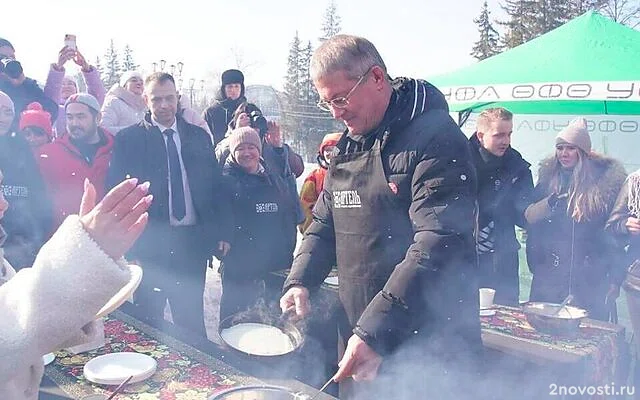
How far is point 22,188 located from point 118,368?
237 centimetres

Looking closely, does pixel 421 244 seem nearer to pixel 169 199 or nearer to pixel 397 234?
pixel 397 234

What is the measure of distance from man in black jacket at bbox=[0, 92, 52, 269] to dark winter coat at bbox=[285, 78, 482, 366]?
227 centimetres

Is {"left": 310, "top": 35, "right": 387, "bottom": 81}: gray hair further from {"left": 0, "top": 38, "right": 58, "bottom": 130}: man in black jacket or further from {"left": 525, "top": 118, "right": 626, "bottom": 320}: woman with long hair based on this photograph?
{"left": 0, "top": 38, "right": 58, "bottom": 130}: man in black jacket

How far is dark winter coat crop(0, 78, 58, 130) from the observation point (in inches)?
180

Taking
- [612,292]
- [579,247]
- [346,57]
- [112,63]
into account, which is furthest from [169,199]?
[112,63]

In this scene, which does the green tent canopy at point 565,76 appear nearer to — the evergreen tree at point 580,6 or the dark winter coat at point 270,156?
the dark winter coat at point 270,156

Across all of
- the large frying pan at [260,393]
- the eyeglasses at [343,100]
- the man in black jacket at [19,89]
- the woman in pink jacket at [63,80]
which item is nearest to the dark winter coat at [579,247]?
the eyeglasses at [343,100]

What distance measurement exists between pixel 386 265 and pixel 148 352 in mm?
1037

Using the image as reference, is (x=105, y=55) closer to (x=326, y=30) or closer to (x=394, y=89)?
(x=326, y=30)

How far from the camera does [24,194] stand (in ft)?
12.2

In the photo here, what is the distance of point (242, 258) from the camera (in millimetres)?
4012

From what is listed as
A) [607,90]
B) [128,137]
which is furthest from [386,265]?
[607,90]

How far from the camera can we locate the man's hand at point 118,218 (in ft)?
3.34

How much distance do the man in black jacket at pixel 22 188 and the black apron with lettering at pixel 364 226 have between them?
2.35m
